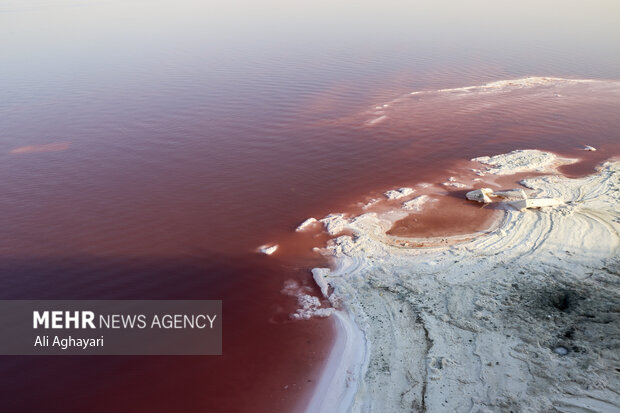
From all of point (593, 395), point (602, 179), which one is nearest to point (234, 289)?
point (593, 395)

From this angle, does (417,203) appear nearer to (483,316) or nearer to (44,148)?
(483,316)

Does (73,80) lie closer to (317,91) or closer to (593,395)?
(317,91)

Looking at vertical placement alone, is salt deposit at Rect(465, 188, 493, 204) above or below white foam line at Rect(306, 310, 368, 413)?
above

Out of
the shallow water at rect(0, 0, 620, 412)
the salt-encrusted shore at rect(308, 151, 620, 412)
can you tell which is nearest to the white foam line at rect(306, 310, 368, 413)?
the salt-encrusted shore at rect(308, 151, 620, 412)

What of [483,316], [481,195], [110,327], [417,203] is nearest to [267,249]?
[110,327]

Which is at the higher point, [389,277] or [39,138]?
[39,138]

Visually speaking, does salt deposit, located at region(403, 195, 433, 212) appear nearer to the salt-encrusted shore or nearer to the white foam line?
the salt-encrusted shore

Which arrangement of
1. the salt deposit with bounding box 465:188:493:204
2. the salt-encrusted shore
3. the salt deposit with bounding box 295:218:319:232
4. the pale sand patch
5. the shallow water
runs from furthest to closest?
the pale sand patch, the salt deposit with bounding box 465:188:493:204, the salt deposit with bounding box 295:218:319:232, the shallow water, the salt-encrusted shore
